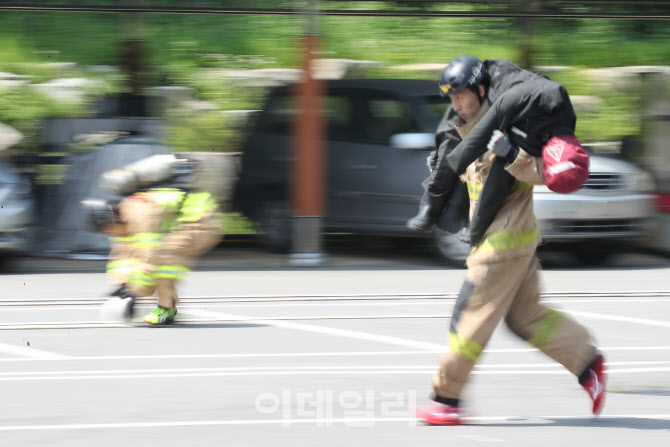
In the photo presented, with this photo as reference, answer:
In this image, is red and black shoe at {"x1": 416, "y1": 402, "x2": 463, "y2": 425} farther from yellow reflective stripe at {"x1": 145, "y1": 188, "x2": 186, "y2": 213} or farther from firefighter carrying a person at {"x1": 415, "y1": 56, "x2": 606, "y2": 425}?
yellow reflective stripe at {"x1": 145, "y1": 188, "x2": 186, "y2": 213}

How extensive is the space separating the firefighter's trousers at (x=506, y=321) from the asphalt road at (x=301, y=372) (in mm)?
279

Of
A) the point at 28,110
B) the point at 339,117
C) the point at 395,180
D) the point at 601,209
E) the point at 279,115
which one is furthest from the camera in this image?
the point at 28,110

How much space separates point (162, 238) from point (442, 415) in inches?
131

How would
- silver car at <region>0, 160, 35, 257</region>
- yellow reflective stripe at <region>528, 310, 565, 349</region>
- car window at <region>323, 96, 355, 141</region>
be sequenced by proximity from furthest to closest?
car window at <region>323, 96, 355, 141</region> < silver car at <region>0, 160, 35, 257</region> < yellow reflective stripe at <region>528, 310, 565, 349</region>

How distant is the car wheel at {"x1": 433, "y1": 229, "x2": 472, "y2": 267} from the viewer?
11422 mm

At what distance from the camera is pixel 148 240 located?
786 cm

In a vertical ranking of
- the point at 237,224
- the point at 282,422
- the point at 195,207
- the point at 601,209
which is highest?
the point at 282,422

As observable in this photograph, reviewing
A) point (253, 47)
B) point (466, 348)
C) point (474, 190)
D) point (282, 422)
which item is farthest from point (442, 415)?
point (253, 47)

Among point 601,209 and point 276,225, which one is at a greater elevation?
point 601,209

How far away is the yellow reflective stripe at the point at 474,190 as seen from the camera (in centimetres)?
515

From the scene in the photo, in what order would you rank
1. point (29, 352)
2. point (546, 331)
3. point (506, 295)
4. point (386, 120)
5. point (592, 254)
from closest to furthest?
point (506, 295) < point (546, 331) < point (29, 352) < point (386, 120) < point (592, 254)

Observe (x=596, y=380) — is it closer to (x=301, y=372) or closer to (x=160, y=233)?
(x=301, y=372)

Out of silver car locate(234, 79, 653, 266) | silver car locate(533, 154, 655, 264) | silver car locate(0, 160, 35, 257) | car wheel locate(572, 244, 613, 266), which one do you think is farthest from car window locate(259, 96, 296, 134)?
car wheel locate(572, 244, 613, 266)

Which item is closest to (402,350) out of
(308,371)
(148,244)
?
(308,371)
